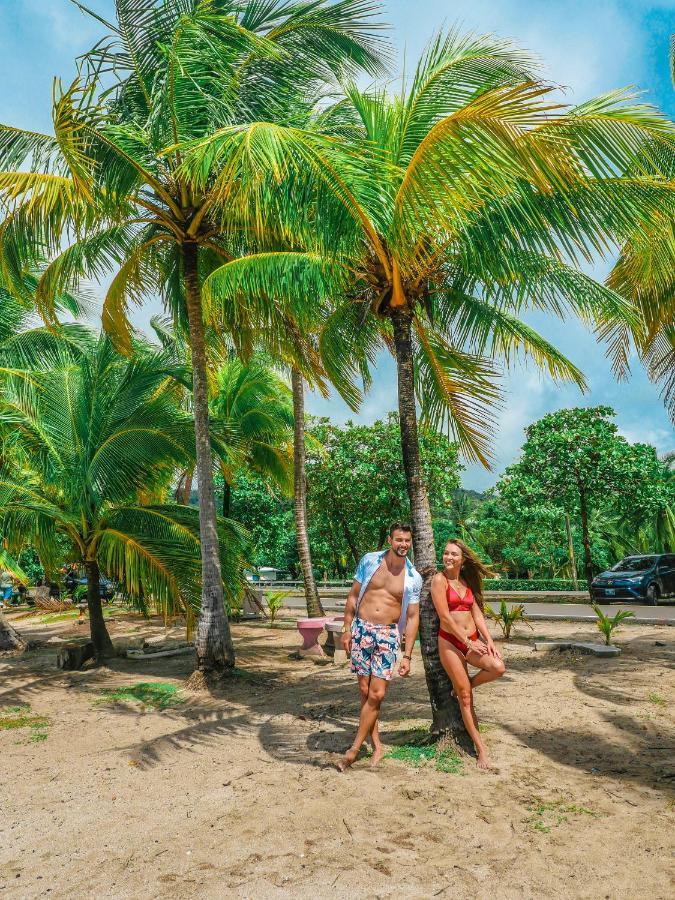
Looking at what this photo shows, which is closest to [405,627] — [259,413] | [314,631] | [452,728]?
[452,728]

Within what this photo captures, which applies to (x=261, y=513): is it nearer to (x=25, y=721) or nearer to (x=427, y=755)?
(x=25, y=721)

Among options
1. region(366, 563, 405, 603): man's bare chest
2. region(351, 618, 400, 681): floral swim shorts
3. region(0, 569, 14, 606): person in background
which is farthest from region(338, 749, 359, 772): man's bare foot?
region(0, 569, 14, 606): person in background

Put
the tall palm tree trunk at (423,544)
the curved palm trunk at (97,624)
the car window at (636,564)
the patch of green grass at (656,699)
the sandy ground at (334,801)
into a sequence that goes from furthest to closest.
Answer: the car window at (636,564) < the curved palm trunk at (97,624) < the patch of green grass at (656,699) < the tall palm tree trunk at (423,544) < the sandy ground at (334,801)

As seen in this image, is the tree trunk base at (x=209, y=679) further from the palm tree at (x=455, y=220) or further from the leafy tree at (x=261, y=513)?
the leafy tree at (x=261, y=513)

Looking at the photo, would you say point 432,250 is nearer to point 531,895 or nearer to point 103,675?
point 531,895

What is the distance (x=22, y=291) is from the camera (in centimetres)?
1013

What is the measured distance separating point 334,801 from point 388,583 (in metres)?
1.57

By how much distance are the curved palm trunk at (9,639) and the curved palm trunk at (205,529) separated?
654cm

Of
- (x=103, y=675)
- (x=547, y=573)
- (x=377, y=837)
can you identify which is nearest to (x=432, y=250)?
(x=377, y=837)

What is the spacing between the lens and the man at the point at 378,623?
16.6ft

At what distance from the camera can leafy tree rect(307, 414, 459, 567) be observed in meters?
22.0

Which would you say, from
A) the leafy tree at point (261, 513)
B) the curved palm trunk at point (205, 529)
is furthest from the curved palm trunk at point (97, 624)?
the leafy tree at point (261, 513)

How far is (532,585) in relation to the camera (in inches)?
1069

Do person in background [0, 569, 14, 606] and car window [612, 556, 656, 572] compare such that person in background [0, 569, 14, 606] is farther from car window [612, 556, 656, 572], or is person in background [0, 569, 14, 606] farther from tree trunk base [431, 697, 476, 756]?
tree trunk base [431, 697, 476, 756]
